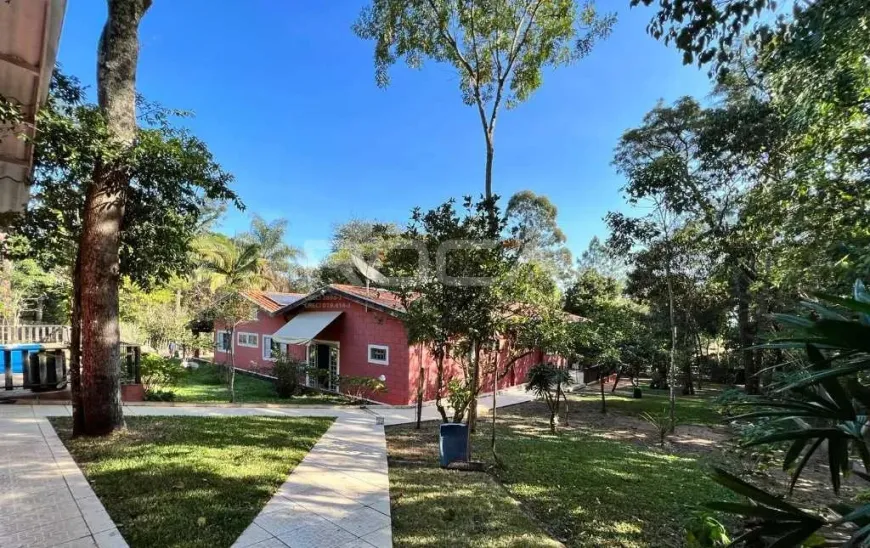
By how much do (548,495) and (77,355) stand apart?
9.34 m

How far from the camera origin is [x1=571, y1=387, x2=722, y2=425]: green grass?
56.6 feet

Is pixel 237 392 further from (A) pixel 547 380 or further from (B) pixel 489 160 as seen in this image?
(B) pixel 489 160

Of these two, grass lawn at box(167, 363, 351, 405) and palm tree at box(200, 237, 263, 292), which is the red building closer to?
grass lawn at box(167, 363, 351, 405)

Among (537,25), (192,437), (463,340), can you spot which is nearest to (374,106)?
(537,25)

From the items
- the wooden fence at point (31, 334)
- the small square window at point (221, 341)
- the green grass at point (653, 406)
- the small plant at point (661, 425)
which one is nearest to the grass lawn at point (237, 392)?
the small square window at point (221, 341)

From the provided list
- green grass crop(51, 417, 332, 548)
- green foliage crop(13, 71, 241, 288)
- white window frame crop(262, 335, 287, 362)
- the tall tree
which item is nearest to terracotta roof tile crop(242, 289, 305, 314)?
white window frame crop(262, 335, 287, 362)

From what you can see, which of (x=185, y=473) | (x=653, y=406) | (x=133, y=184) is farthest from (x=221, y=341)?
(x=653, y=406)

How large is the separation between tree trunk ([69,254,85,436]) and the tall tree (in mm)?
10156

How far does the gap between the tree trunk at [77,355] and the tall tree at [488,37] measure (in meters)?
10.2

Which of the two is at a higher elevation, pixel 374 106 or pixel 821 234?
pixel 374 106

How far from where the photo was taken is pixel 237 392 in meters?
20.2

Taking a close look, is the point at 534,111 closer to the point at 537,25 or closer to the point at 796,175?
the point at 537,25

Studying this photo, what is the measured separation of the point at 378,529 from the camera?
516cm

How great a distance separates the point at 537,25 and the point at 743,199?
9158 millimetres
